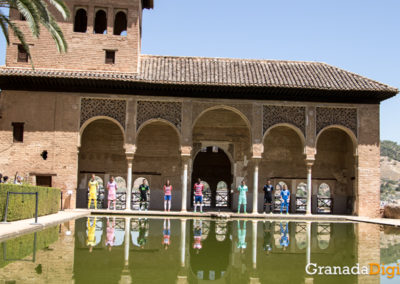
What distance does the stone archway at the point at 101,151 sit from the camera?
19.5 meters

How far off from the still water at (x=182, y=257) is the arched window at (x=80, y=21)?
467 inches

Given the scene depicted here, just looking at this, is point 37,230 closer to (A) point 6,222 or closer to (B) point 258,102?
(A) point 6,222

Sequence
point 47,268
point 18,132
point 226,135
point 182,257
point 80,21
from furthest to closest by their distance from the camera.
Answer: point 226,135 → point 80,21 → point 18,132 → point 182,257 → point 47,268

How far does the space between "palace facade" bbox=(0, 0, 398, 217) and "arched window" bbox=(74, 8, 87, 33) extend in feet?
0.16

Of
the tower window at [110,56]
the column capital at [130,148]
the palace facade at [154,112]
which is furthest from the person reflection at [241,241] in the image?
the tower window at [110,56]

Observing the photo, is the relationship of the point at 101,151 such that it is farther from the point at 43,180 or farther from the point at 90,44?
the point at 90,44

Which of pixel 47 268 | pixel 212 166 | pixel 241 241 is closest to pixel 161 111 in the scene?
pixel 212 166

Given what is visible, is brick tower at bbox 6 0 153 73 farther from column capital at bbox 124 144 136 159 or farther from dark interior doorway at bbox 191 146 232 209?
dark interior doorway at bbox 191 146 232 209

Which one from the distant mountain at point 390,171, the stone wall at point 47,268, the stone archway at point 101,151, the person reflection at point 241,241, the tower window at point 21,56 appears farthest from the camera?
the distant mountain at point 390,171

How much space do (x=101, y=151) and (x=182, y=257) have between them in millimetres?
13366

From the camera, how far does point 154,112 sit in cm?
1792

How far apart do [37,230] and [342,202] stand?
44.9 ft

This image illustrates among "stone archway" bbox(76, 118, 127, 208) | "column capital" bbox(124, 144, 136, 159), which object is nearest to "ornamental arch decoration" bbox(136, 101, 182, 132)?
"column capital" bbox(124, 144, 136, 159)

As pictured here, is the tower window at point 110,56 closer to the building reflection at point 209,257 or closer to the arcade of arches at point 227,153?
the arcade of arches at point 227,153
